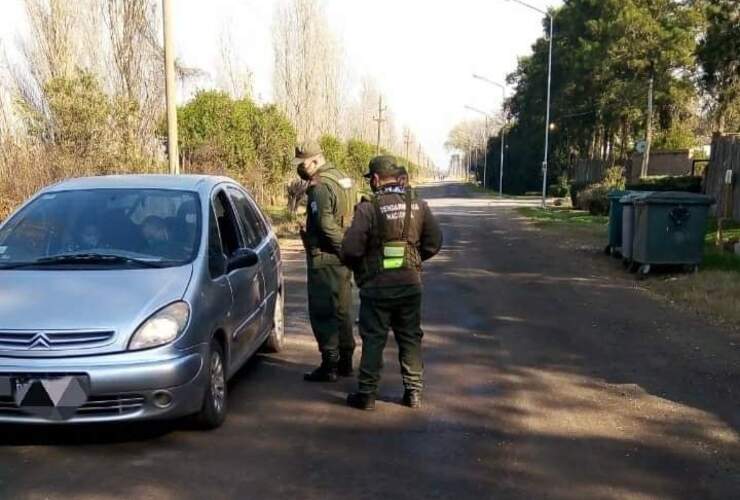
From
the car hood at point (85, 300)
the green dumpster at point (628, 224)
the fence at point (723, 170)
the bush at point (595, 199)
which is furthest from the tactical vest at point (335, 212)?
the bush at point (595, 199)

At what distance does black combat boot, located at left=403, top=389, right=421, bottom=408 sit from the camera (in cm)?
550

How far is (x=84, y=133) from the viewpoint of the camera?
46.4 ft

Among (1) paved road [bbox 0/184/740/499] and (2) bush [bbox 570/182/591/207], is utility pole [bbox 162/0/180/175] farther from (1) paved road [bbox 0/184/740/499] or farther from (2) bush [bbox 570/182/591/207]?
(2) bush [bbox 570/182/591/207]

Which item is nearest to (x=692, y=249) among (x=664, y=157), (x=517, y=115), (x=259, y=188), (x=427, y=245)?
(x=427, y=245)

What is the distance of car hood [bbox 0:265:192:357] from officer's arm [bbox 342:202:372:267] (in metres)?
1.14

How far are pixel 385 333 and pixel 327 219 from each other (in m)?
1.09

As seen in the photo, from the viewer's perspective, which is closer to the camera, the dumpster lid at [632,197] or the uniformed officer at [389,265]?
the uniformed officer at [389,265]

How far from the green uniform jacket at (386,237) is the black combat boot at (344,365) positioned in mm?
1085

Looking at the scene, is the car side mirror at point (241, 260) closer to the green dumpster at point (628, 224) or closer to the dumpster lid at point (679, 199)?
the dumpster lid at point (679, 199)

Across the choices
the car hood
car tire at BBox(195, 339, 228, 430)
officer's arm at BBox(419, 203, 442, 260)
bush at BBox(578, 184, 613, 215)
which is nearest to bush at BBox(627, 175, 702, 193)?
bush at BBox(578, 184, 613, 215)

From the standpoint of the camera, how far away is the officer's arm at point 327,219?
590 cm

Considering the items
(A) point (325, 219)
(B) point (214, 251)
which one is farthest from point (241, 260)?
(A) point (325, 219)

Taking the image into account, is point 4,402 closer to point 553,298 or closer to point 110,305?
point 110,305

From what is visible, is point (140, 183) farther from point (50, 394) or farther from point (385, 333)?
point (385, 333)
